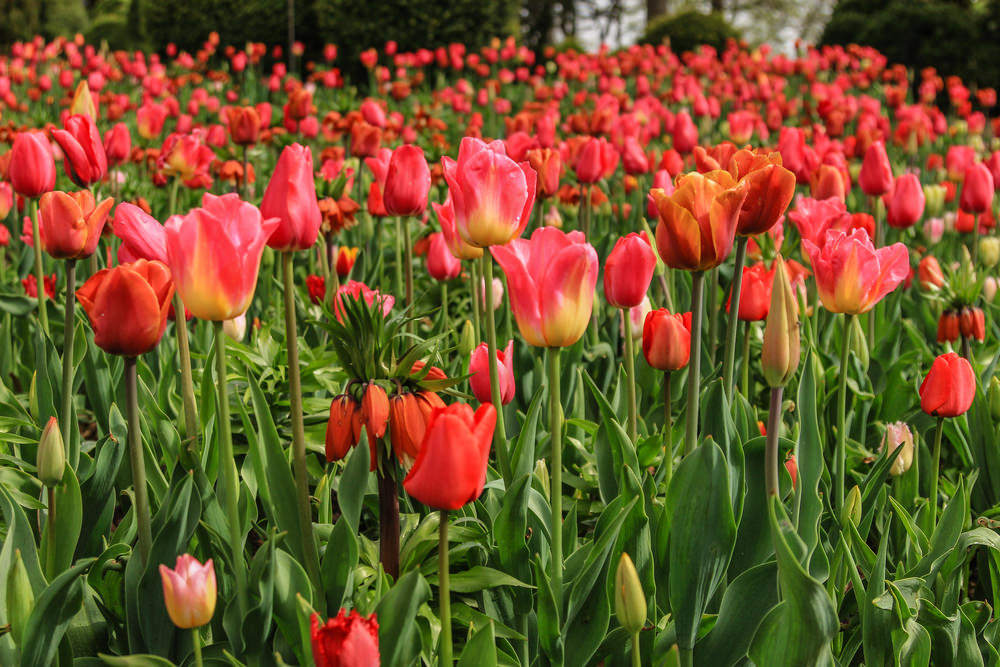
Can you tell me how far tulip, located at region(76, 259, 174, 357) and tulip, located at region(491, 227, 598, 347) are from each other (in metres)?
0.51

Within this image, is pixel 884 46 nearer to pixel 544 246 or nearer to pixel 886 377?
pixel 886 377

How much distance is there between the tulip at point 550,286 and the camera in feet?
4.46

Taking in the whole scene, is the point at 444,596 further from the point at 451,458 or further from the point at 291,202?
the point at 291,202

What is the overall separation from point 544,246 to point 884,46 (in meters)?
15.3

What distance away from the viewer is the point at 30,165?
91.7 inches

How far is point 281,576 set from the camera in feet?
4.58

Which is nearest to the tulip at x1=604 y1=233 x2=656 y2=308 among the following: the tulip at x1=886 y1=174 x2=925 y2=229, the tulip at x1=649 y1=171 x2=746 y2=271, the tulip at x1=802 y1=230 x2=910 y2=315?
the tulip at x1=649 y1=171 x2=746 y2=271

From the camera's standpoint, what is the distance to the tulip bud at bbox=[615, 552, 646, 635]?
1273 millimetres

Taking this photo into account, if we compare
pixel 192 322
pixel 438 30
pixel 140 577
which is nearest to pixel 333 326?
pixel 140 577

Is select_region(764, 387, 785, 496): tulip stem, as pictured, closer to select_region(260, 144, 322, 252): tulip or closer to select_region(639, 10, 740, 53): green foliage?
select_region(260, 144, 322, 252): tulip

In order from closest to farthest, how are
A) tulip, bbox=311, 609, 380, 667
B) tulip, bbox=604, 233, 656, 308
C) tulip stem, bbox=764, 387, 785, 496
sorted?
tulip, bbox=311, 609, 380, 667 < tulip stem, bbox=764, 387, 785, 496 < tulip, bbox=604, 233, 656, 308

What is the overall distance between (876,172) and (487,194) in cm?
219

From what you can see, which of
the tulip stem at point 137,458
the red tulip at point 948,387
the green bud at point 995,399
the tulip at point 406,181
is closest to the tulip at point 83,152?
the tulip at point 406,181

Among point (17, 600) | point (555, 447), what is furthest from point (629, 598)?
point (17, 600)
